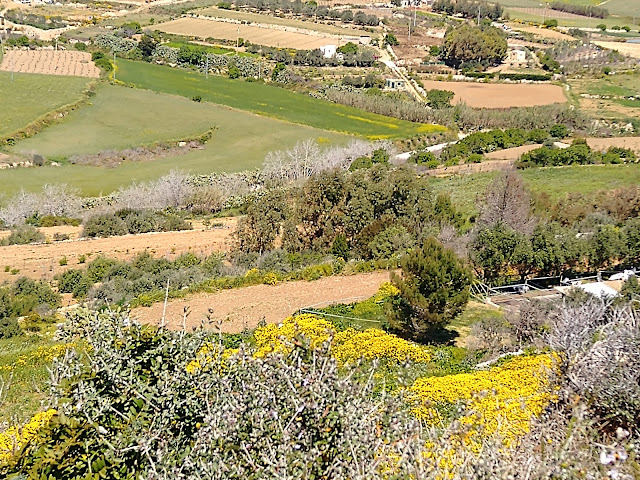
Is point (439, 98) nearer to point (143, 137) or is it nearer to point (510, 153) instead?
point (510, 153)

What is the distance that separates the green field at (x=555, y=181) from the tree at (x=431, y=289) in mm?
14341

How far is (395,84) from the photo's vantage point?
74562mm

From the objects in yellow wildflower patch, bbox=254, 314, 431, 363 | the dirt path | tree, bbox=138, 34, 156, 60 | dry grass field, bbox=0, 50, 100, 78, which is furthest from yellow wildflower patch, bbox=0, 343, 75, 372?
tree, bbox=138, 34, 156, 60

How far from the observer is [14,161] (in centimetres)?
4578

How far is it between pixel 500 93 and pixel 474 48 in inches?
568

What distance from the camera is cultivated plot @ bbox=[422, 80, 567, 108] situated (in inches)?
2680

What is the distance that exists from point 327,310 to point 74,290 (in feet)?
31.8

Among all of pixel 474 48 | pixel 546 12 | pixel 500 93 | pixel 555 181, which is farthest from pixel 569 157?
pixel 546 12

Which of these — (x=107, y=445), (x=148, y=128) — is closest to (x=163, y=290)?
(x=107, y=445)

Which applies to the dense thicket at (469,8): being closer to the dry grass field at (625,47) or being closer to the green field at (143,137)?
the dry grass field at (625,47)

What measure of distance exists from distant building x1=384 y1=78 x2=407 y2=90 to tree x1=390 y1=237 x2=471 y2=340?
194 feet

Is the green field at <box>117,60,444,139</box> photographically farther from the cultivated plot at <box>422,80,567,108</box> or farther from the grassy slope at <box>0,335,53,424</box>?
the grassy slope at <box>0,335,53,424</box>

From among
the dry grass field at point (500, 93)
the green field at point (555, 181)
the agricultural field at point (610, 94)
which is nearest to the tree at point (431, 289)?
the green field at point (555, 181)

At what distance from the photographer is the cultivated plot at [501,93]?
68.1 m
